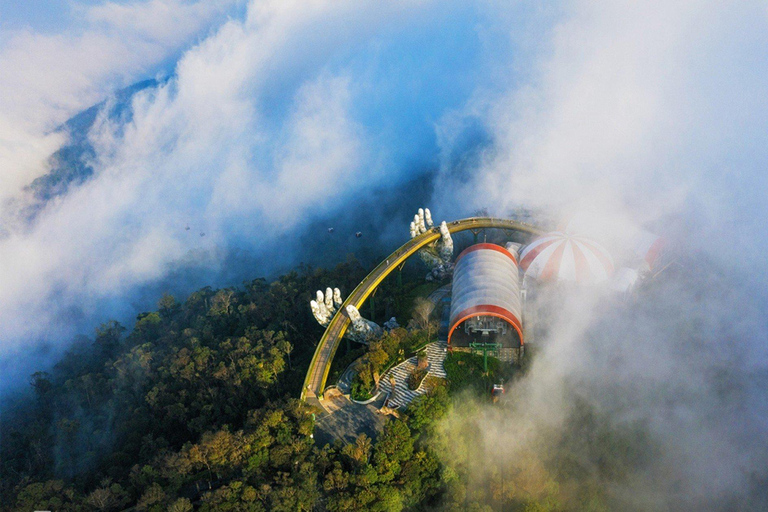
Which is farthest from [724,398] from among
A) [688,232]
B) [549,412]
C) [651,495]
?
[688,232]

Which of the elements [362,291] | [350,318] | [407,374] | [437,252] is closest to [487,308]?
[407,374]

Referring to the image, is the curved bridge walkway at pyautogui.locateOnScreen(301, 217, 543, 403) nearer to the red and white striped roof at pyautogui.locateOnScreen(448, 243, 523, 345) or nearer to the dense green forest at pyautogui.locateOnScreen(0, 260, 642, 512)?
the dense green forest at pyautogui.locateOnScreen(0, 260, 642, 512)

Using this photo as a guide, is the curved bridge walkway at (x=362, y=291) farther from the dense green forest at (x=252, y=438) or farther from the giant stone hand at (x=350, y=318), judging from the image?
the dense green forest at (x=252, y=438)

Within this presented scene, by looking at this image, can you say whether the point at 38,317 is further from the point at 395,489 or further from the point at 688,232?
the point at 688,232

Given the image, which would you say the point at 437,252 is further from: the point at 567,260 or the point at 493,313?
the point at 493,313

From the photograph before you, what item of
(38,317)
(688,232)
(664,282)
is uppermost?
(38,317)

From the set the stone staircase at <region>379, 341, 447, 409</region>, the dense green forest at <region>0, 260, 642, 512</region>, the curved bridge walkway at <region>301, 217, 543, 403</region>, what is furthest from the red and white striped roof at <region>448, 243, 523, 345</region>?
the curved bridge walkway at <region>301, 217, 543, 403</region>
